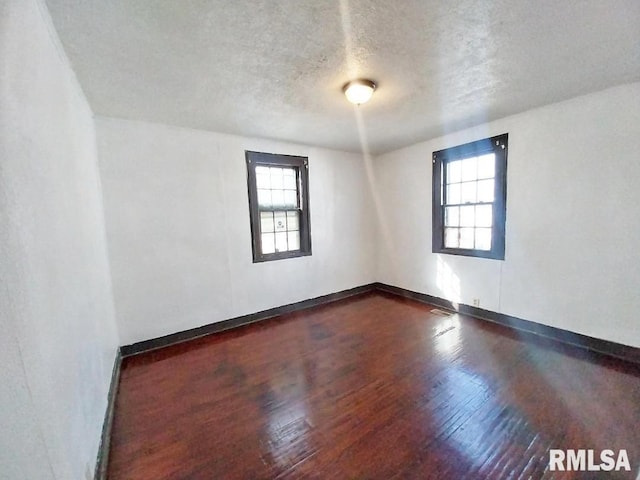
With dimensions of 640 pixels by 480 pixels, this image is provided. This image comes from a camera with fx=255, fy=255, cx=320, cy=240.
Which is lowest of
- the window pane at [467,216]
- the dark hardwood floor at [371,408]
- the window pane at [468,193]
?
the dark hardwood floor at [371,408]

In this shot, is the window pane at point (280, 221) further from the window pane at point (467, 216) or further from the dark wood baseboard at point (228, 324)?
the window pane at point (467, 216)

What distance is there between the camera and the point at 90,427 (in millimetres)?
1360

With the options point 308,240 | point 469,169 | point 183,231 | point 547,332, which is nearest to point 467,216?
point 469,169

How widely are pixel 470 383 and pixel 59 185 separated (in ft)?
10.0

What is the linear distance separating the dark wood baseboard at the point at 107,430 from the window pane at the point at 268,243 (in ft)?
6.55

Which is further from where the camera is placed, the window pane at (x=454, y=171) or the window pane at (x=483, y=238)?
the window pane at (x=454, y=171)

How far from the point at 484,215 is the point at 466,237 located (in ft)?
1.25

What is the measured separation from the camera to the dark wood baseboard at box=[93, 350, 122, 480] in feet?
4.64

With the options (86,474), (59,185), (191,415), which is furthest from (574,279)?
(59,185)

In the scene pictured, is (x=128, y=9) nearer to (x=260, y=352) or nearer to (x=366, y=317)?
(x=260, y=352)

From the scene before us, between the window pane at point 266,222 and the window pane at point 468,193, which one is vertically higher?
the window pane at point 468,193

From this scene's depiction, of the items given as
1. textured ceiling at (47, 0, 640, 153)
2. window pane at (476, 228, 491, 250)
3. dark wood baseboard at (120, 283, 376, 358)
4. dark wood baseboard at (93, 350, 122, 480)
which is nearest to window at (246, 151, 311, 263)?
dark wood baseboard at (120, 283, 376, 358)

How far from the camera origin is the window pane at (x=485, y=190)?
328cm

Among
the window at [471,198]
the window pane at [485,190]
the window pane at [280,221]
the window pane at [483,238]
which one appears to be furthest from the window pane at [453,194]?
the window pane at [280,221]
